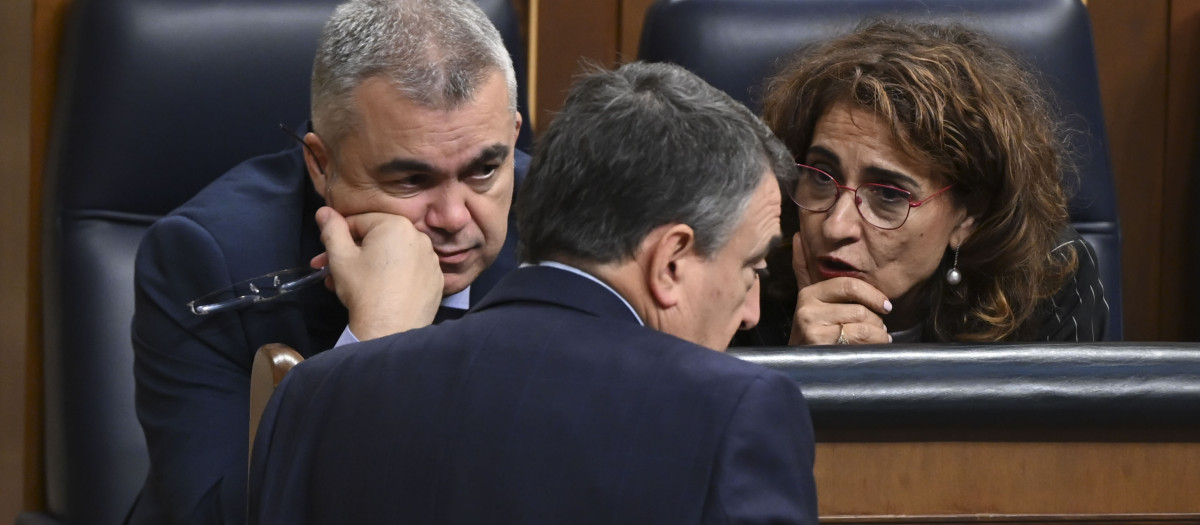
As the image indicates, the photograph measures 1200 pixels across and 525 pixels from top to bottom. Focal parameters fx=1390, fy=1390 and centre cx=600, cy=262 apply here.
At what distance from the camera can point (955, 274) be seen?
64.4 inches

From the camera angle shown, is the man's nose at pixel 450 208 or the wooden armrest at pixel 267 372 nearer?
the wooden armrest at pixel 267 372

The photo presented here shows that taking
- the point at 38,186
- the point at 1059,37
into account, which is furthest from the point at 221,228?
the point at 1059,37

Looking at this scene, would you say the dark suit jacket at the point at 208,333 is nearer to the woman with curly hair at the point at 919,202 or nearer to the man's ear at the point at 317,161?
the man's ear at the point at 317,161

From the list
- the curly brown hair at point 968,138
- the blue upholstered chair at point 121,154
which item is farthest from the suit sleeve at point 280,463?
the curly brown hair at point 968,138

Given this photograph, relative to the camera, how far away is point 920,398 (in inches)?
38.5

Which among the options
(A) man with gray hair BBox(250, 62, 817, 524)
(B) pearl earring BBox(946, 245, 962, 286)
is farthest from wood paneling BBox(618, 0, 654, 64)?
(A) man with gray hair BBox(250, 62, 817, 524)

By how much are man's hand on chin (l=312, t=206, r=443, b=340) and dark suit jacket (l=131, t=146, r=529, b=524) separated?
7cm

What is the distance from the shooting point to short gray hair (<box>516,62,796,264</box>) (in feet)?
2.97

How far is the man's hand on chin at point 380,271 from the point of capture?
1.33 meters

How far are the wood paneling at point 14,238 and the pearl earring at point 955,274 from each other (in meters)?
1.13

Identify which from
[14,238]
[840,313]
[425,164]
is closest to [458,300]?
[425,164]

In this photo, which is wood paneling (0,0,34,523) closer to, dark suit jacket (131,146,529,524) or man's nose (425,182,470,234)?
dark suit jacket (131,146,529,524)

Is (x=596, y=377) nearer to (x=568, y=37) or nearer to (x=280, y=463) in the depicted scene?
(x=280, y=463)

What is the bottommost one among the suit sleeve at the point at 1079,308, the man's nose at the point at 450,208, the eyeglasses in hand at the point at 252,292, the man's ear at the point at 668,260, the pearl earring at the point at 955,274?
the suit sleeve at the point at 1079,308
